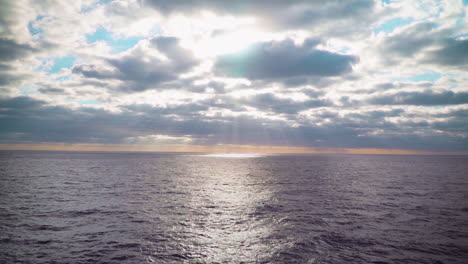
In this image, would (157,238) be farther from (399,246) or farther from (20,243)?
(399,246)

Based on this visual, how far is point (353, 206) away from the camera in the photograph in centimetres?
3475

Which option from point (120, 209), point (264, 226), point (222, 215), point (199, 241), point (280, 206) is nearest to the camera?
point (199, 241)

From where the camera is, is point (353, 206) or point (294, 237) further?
point (353, 206)

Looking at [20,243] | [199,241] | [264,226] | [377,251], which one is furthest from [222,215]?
[20,243]

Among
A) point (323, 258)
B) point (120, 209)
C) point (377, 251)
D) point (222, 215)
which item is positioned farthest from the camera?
point (120, 209)

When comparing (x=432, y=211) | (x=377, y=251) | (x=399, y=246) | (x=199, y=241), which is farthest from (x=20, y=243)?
(x=432, y=211)

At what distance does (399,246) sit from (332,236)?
508 centimetres

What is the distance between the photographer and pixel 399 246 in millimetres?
19781

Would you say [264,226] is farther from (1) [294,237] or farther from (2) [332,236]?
(2) [332,236]

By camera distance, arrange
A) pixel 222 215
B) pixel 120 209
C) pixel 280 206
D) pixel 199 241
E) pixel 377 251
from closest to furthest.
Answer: pixel 377 251 < pixel 199 241 < pixel 222 215 < pixel 120 209 < pixel 280 206

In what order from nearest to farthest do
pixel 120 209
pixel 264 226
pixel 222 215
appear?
pixel 264 226
pixel 222 215
pixel 120 209

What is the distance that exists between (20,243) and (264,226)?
2121cm

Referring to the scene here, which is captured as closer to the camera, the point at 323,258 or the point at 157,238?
the point at 323,258

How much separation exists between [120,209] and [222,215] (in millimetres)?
13641
